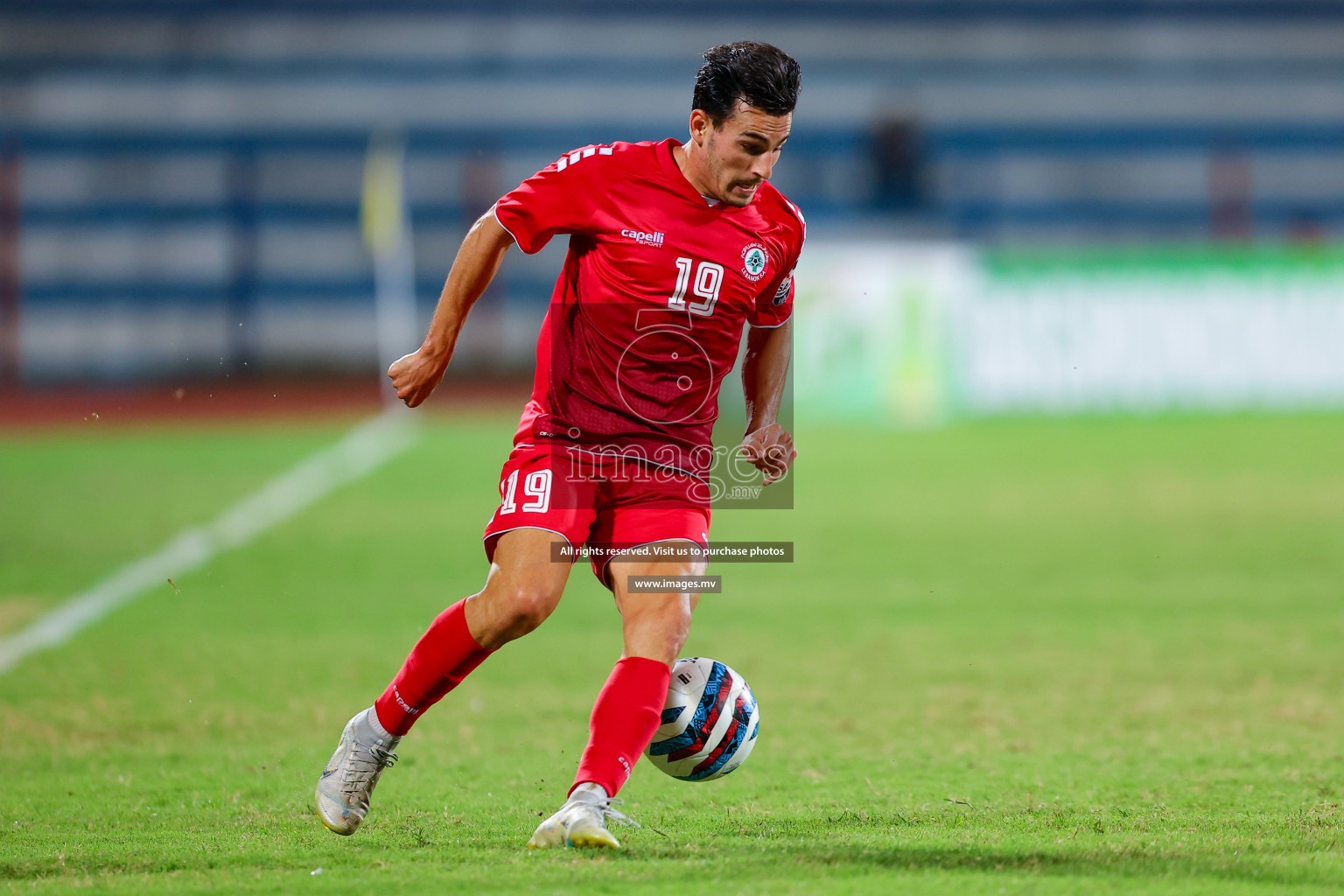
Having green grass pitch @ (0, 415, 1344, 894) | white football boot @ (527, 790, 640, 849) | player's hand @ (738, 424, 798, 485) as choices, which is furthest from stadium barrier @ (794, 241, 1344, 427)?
white football boot @ (527, 790, 640, 849)

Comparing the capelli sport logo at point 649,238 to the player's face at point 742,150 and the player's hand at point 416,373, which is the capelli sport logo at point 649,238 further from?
the player's hand at point 416,373

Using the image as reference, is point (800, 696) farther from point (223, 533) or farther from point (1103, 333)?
point (1103, 333)

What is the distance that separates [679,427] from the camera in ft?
12.9

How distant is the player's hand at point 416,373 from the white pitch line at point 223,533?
11.2 ft

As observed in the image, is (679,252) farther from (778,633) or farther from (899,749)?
(778,633)

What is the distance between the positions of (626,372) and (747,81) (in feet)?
2.73

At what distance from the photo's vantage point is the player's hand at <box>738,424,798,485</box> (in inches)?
155

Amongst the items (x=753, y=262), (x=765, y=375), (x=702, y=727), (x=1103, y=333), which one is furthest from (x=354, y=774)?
(x=1103, y=333)

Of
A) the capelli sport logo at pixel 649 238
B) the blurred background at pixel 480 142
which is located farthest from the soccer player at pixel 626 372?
the blurred background at pixel 480 142

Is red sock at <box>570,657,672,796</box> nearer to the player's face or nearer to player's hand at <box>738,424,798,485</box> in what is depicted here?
player's hand at <box>738,424,798,485</box>

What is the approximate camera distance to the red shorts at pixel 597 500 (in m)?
3.79

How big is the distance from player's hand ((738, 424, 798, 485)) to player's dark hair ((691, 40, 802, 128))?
2.77ft

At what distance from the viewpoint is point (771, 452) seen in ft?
12.9

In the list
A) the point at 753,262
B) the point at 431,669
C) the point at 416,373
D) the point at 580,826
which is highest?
the point at 753,262
